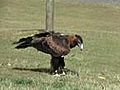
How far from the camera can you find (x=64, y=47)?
34.0 feet

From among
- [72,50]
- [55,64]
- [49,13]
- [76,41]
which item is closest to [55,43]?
[76,41]

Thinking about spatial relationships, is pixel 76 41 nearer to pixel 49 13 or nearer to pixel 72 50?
pixel 72 50

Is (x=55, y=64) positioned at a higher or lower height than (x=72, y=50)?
higher

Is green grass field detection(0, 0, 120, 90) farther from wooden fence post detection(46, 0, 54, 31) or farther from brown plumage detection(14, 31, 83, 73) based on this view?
wooden fence post detection(46, 0, 54, 31)

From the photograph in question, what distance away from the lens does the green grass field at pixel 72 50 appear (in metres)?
9.12

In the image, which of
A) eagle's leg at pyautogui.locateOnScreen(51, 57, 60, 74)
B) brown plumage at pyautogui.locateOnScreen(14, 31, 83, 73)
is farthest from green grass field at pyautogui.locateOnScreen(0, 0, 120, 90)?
brown plumage at pyautogui.locateOnScreen(14, 31, 83, 73)

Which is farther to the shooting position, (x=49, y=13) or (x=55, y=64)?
(x=49, y=13)

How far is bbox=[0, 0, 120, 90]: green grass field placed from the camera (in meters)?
9.12

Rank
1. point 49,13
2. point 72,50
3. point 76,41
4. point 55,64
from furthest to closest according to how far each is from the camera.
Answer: point 49,13, point 72,50, point 55,64, point 76,41

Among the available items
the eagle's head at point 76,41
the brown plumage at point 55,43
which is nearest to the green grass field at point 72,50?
the brown plumage at point 55,43

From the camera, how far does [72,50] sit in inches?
758

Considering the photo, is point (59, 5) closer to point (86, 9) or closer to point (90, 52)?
point (86, 9)

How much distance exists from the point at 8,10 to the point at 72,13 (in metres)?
4.99

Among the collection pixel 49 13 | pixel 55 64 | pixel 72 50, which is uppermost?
pixel 55 64
